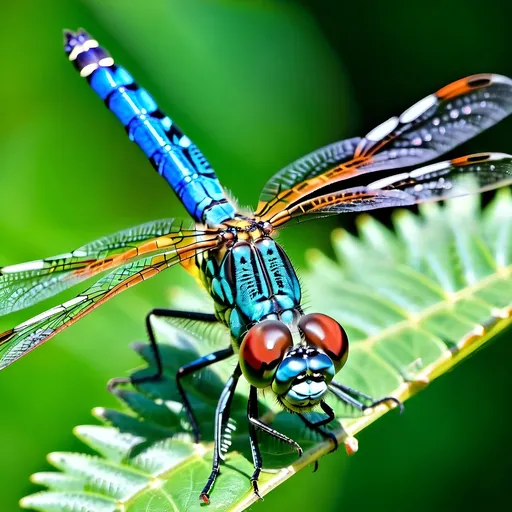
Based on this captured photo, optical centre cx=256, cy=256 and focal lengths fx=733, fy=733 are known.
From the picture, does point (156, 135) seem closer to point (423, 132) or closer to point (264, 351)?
point (423, 132)

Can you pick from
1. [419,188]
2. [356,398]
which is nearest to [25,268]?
[356,398]

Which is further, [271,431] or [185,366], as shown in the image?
[185,366]

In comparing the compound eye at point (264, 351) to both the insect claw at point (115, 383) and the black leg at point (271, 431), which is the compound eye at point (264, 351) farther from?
the insect claw at point (115, 383)

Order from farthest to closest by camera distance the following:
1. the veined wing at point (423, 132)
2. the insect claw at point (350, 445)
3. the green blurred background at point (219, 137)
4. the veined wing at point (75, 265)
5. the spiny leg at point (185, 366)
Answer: the veined wing at point (423, 132)
the green blurred background at point (219, 137)
the veined wing at point (75, 265)
the spiny leg at point (185, 366)
the insect claw at point (350, 445)

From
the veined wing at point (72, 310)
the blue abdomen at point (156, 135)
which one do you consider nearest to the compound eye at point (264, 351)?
the veined wing at point (72, 310)

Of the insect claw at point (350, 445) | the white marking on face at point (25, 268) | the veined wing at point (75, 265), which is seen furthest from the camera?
the white marking on face at point (25, 268)

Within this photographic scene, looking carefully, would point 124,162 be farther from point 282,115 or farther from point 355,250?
point 355,250
